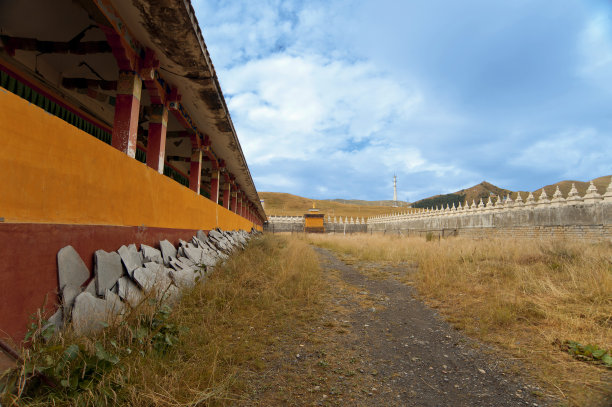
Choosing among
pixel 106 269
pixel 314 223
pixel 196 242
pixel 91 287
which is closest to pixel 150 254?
pixel 106 269

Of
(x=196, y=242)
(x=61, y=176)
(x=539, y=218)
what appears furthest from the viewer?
(x=539, y=218)

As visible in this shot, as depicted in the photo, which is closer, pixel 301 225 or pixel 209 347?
pixel 209 347

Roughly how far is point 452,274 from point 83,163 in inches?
271

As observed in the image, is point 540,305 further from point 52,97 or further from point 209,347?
point 52,97

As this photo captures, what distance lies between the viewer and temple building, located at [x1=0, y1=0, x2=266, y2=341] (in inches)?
85.4

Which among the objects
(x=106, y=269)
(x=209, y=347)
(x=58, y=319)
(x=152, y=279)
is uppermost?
(x=106, y=269)

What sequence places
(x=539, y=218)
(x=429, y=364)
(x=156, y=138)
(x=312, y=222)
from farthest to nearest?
1. (x=312, y=222)
2. (x=539, y=218)
3. (x=156, y=138)
4. (x=429, y=364)

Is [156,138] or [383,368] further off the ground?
[156,138]

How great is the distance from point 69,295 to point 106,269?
0.50 m

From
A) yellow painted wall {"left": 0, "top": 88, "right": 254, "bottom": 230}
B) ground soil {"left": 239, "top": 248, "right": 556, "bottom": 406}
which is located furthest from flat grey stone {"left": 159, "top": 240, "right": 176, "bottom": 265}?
ground soil {"left": 239, "top": 248, "right": 556, "bottom": 406}

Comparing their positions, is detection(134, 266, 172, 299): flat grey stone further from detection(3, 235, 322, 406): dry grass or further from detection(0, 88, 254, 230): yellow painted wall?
detection(0, 88, 254, 230): yellow painted wall

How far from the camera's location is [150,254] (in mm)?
4020

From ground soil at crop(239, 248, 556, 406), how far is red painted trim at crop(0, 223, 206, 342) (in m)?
1.75

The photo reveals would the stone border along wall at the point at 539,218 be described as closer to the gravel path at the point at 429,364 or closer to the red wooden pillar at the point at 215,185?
the gravel path at the point at 429,364
